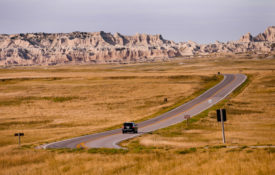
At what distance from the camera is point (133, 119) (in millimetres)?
58969

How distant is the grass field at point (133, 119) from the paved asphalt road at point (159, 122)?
2355mm

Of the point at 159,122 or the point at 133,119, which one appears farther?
the point at 133,119

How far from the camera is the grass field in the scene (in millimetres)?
14992

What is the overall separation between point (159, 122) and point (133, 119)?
7.85 meters

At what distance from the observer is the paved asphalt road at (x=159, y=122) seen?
3388 centimetres

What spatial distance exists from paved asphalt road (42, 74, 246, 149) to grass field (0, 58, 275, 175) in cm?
235

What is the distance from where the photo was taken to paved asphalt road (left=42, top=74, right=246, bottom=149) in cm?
3388

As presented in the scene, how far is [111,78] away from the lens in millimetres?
117625

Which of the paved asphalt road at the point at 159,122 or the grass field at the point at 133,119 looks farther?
the paved asphalt road at the point at 159,122

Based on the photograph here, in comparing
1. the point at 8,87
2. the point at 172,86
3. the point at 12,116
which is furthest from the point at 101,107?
the point at 8,87

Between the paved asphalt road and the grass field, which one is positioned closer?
the grass field

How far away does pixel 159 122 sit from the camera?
52.1m

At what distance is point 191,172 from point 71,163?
21.4 ft

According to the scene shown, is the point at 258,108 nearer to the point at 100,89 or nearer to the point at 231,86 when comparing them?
the point at 231,86
